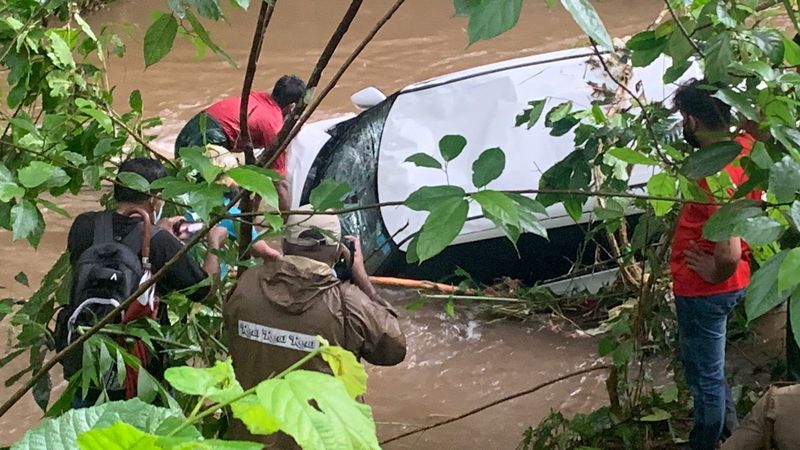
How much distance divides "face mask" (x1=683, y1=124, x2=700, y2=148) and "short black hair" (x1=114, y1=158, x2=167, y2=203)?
1.49 metres

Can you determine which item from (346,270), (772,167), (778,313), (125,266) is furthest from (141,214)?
(778,313)

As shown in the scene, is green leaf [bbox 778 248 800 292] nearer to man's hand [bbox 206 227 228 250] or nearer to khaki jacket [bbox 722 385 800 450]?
khaki jacket [bbox 722 385 800 450]

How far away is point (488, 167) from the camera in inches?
63.2

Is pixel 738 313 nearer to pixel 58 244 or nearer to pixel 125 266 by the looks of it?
pixel 125 266

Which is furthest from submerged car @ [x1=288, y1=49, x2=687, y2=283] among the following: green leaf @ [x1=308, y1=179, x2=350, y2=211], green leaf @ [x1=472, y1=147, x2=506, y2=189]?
green leaf @ [x1=472, y1=147, x2=506, y2=189]

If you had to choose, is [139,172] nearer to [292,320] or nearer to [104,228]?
[104,228]

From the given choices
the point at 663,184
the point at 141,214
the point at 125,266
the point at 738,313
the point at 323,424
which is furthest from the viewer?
the point at 738,313

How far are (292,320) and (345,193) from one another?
0.95 m

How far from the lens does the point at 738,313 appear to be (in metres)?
3.66

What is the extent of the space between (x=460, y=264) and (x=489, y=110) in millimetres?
810

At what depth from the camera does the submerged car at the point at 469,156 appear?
458cm

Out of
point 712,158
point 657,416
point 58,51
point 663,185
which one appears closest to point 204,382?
point 712,158

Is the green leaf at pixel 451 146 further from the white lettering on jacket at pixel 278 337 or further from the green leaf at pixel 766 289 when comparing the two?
the white lettering on jacket at pixel 278 337

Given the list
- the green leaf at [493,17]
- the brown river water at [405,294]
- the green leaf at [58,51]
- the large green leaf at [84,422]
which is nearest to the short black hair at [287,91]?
the brown river water at [405,294]
